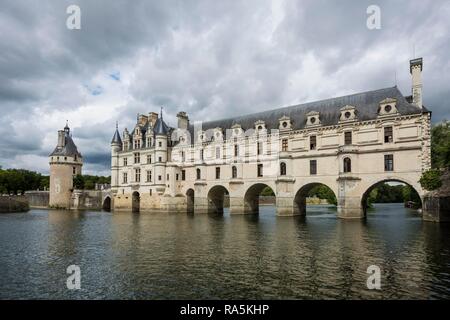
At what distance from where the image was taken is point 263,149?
134 ft

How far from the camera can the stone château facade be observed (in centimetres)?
3166

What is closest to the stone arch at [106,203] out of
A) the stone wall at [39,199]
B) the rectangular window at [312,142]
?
the stone wall at [39,199]

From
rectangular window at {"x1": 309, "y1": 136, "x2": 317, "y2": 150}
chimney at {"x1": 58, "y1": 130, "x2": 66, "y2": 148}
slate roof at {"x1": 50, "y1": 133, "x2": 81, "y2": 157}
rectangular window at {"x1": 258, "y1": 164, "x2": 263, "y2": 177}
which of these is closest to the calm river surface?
rectangular window at {"x1": 309, "y1": 136, "x2": 317, "y2": 150}

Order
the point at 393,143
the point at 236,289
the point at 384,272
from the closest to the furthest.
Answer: the point at 236,289
the point at 384,272
the point at 393,143

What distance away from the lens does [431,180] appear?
28.6 metres

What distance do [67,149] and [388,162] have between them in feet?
190

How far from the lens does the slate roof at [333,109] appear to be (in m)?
32.9

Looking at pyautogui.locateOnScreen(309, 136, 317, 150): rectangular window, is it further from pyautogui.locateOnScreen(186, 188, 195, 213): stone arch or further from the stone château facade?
pyautogui.locateOnScreen(186, 188, 195, 213): stone arch

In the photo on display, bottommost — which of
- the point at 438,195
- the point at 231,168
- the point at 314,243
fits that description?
the point at 314,243

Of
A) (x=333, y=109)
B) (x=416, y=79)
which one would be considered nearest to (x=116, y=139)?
(x=333, y=109)

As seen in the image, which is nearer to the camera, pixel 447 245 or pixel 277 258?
pixel 277 258
